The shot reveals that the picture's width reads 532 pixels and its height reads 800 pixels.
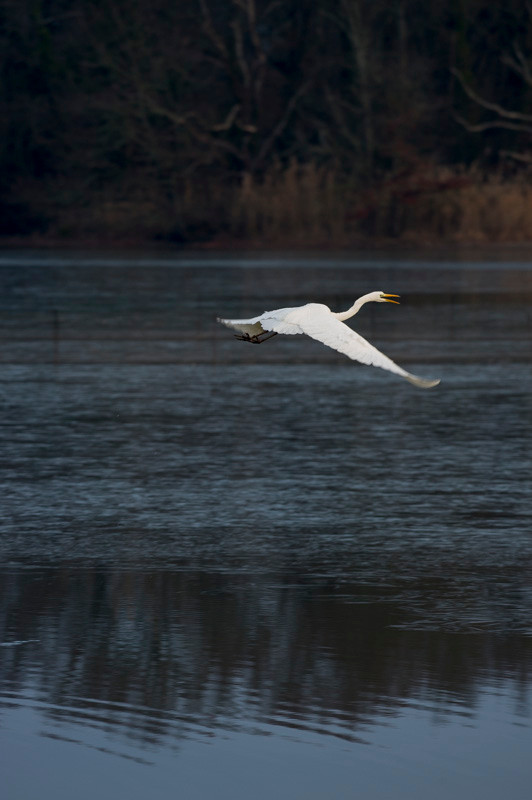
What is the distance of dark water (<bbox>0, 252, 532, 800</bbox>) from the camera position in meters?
8.10

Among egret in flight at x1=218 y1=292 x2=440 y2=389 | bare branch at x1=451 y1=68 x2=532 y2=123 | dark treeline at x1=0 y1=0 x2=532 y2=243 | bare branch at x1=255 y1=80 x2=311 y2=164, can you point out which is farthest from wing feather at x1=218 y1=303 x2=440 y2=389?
bare branch at x1=255 y1=80 x2=311 y2=164

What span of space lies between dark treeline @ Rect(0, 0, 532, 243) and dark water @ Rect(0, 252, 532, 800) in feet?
123

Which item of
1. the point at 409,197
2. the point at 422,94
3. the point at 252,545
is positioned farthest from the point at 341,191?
the point at 252,545

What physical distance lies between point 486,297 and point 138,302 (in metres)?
8.49

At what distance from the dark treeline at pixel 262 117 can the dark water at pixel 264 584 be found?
37.6 m

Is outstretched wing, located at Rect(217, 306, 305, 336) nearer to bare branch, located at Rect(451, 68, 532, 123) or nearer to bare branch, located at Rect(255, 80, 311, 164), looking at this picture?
bare branch, located at Rect(451, 68, 532, 123)

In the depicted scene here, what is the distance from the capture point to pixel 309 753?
8.09 meters

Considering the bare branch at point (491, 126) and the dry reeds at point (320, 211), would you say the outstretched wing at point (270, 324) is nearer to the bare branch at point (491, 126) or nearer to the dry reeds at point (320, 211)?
the dry reeds at point (320, 211)

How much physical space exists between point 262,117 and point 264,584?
60905mm

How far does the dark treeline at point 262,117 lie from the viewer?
6397 centimetres

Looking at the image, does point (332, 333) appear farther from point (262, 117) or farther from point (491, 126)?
point (262, 117)

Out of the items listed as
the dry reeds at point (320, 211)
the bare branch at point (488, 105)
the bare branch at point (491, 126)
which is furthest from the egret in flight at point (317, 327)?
the bare branch at point (488, 105)

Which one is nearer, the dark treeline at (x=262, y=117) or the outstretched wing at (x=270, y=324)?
the outstretched wing at (x=270, y=324)

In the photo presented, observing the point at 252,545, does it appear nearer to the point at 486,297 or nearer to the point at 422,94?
the point at 486,297
